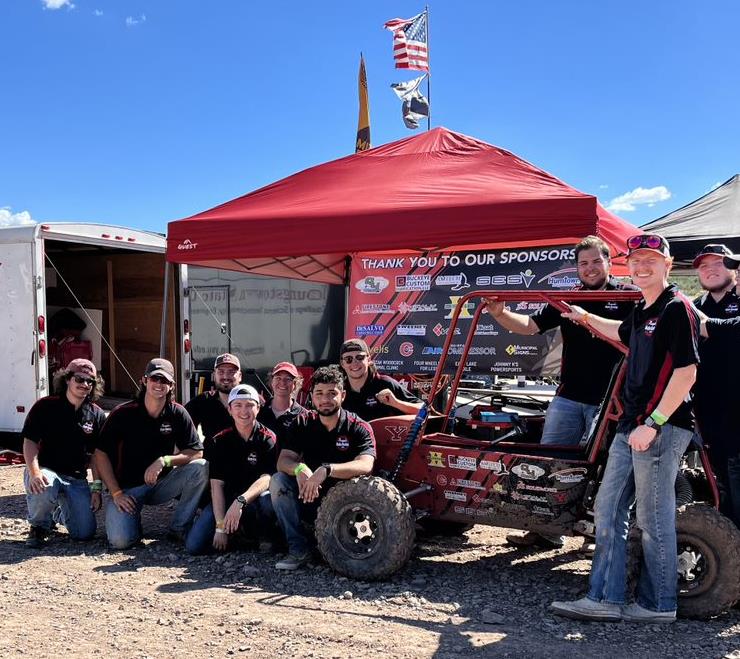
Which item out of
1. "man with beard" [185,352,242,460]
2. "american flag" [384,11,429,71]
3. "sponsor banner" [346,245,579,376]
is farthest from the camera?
"american flag" [384,11,429,71]

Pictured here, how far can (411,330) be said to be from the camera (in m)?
7.04

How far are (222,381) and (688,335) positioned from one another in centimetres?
334

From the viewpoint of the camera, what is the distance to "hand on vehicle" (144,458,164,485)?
15.8 feet

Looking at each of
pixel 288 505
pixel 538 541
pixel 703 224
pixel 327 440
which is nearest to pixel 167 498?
pixel 288 505

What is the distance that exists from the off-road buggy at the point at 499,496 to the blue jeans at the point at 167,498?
117cm

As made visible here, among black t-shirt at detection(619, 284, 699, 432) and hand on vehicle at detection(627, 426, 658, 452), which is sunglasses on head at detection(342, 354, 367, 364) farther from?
hand on vehicle at detection(627, 426, 658, 452)

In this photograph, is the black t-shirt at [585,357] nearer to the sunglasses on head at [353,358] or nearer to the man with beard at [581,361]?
the man with beard at [581,361]

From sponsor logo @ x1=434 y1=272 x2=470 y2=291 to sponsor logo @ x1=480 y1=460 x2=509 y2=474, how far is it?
2985 millimetres

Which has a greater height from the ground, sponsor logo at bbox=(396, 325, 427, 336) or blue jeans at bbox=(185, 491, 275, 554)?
sponsor logo at bbox=(396, 325, 427, 336)

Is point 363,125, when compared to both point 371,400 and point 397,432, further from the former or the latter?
point 397,432

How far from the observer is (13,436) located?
7.50 meters

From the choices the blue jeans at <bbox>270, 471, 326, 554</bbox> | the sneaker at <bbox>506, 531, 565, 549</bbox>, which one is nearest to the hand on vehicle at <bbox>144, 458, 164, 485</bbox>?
the blue jeans at <bbox>270, 471, 326, 554</bbox>

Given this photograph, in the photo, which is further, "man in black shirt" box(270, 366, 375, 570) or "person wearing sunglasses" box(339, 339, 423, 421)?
"person wearing sunglasses" box(339, 339, 423, 421)

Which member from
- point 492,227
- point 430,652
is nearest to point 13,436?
point 492,227
